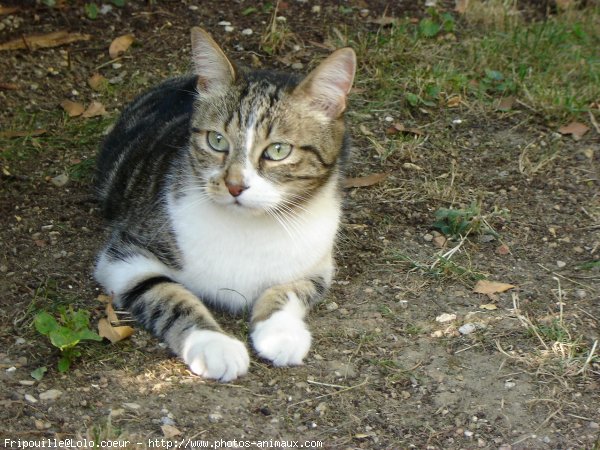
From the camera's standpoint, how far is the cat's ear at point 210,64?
155 inches

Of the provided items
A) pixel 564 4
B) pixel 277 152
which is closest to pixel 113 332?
pixel 277 152

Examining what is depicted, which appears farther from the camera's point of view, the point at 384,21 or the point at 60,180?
the point at 384,21

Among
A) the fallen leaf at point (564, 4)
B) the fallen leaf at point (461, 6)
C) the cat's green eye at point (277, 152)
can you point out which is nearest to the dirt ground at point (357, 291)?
the cat's green eye at point (277, 152)

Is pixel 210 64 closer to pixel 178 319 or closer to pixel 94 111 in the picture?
pixel 178 319

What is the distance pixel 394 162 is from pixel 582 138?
123 cm

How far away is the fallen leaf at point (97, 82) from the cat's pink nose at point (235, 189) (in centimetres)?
252

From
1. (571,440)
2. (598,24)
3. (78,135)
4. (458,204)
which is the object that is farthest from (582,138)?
(78,135)

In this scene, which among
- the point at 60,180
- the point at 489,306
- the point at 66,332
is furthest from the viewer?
the point at 60,180

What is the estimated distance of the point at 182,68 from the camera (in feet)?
20.3

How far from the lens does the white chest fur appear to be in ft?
13.1

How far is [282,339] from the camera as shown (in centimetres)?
381

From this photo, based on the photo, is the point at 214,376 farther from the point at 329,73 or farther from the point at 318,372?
the point at 329,73

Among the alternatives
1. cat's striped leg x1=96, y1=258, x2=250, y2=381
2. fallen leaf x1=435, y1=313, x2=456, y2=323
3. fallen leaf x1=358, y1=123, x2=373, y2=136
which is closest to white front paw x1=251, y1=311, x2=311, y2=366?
cat's striped leg x1=96, y1=258, x2=250, y2=381

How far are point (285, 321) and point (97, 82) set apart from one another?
2.73 metres
